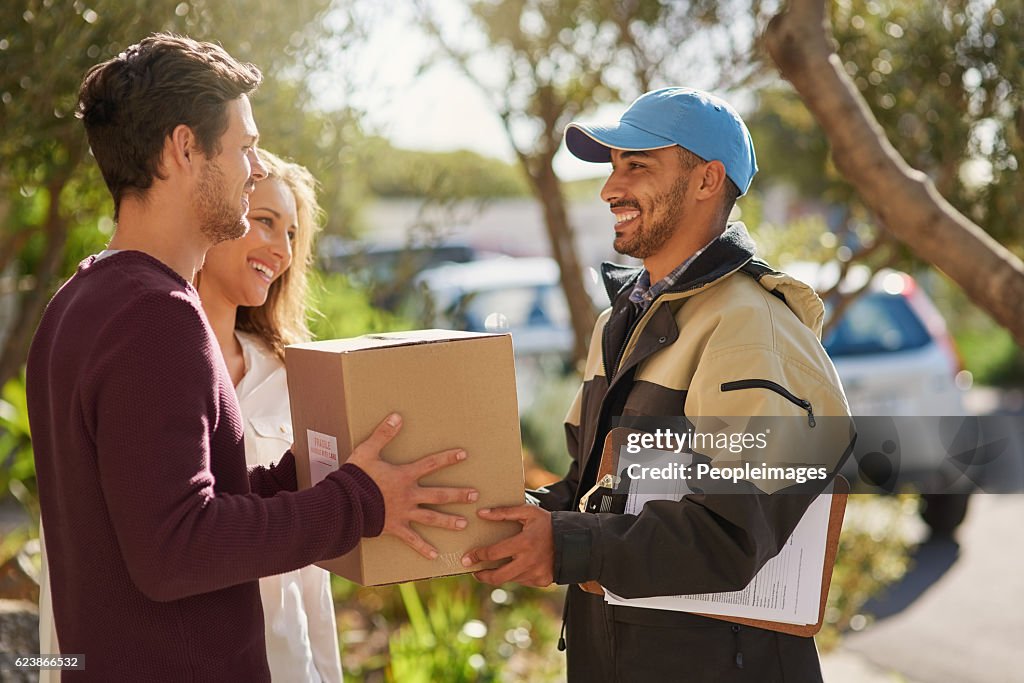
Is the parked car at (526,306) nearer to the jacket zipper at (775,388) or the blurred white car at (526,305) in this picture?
the blurred white car at (526,305)

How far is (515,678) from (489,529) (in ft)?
9.39

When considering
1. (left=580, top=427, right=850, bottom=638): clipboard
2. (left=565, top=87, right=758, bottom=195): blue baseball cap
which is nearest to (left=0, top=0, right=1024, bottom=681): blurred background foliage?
(left=565, top=87, right=758, bottom=195): blue baseball cap

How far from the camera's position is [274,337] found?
10.1 feet

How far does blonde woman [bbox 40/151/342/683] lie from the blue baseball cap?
941 millimetres

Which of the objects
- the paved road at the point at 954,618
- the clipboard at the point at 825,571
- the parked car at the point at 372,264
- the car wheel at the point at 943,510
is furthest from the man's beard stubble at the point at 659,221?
the car wheel at the point at 943,510

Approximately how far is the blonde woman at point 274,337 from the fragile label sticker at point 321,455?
0.57 meters

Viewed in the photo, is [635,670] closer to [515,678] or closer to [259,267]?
[259,267]

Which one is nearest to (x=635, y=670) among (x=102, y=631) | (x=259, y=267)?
(x=102, y=631)

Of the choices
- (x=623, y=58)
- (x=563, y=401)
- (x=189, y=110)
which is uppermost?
(x=623, y=58)

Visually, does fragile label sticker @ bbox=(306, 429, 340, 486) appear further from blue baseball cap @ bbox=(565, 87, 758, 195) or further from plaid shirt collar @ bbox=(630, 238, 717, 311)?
blue baseball cap @ bbox=(565, 87, 758, 195)

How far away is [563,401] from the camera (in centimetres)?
713

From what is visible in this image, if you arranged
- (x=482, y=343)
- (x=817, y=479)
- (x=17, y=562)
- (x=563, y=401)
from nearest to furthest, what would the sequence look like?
(x=482, y=343) → (x=817, y=479) → (x=17, y=562) → (x=563, y=401)

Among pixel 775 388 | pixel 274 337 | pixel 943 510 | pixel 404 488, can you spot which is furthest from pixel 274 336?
pixel 943 510

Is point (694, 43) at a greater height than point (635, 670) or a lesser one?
greater
